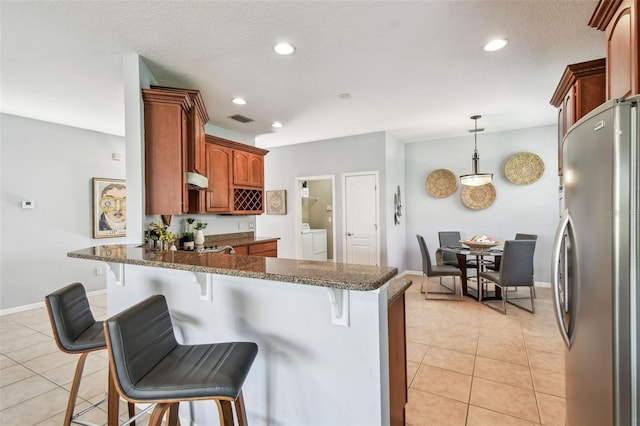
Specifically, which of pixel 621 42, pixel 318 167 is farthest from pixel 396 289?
pixel 318 167

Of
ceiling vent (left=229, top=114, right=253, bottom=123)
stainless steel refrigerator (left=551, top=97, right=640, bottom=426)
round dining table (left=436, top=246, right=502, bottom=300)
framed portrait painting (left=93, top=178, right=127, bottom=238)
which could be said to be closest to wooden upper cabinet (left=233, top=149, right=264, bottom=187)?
ceiling vent (left=229, top=114, right=253, bottom=123)

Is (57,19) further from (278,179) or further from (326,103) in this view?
(278,179)

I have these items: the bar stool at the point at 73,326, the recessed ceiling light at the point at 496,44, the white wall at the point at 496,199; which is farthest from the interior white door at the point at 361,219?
the bar stool at the point at 73,326

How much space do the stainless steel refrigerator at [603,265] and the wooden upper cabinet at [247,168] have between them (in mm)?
4042

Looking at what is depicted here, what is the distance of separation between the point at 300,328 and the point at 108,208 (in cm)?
487

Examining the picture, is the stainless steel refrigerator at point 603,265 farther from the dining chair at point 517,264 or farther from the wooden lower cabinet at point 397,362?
the dining chair at point 517,264

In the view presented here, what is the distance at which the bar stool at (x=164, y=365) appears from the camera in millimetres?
1109

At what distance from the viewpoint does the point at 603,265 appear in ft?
3.70

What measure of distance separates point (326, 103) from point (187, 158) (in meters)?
1.85

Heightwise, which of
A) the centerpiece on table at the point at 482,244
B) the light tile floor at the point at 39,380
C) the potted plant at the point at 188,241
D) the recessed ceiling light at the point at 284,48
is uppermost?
the recessed ceiling light at the point at 284,48

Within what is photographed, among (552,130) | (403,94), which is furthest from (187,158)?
(552,130)

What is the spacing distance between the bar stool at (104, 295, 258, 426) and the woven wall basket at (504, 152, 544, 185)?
5381 mm

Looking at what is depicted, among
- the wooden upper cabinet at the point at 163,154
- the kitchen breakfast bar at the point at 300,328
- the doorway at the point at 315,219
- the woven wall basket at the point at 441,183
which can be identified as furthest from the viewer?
the doorway at the point at 315,219

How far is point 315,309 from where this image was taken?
56.8 inches
